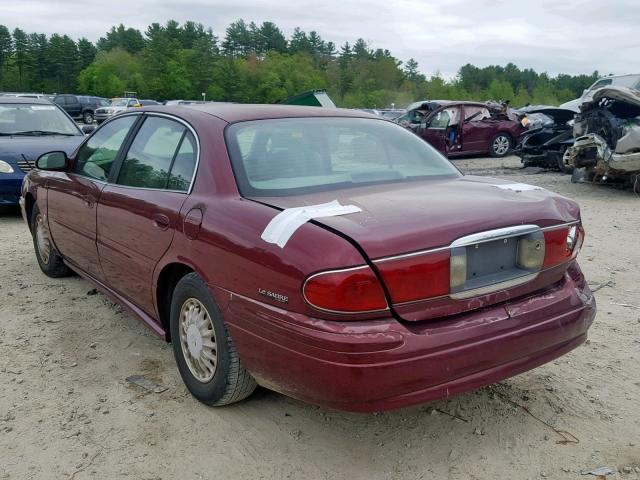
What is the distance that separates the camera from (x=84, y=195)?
407 cm

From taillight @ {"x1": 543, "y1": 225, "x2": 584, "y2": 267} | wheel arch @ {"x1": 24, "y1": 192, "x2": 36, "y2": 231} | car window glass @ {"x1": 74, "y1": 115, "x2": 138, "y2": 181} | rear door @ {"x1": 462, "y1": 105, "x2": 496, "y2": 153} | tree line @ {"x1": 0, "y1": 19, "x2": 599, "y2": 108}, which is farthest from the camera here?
tree line @ {"x1": 0, "y1": 19, "x2": 599, "y2": 108}

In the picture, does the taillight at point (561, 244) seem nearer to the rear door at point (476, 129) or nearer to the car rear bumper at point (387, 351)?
the car rear bumper at point (387, 351)

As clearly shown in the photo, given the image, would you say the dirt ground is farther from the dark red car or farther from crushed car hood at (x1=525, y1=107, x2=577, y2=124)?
the dark red car

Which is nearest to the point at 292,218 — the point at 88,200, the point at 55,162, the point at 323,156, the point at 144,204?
the point at 323,156

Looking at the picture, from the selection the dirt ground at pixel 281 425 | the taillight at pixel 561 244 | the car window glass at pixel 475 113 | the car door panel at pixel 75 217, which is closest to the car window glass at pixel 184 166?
the car door panel at pixel 75 217

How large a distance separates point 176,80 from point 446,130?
6674 cm

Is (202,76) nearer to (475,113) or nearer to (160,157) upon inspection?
(475,113)

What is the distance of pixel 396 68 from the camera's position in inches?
3600

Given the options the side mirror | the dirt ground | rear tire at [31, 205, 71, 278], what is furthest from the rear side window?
rear tire at [31, 205, 71, 278]

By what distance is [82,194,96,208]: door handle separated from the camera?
3.93 meters

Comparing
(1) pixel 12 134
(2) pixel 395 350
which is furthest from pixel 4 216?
(2) pixel 395 350

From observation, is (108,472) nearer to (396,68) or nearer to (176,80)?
(176,80)

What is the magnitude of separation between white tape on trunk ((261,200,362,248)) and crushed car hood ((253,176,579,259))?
0.06 metres

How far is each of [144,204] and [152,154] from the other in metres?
0.38
